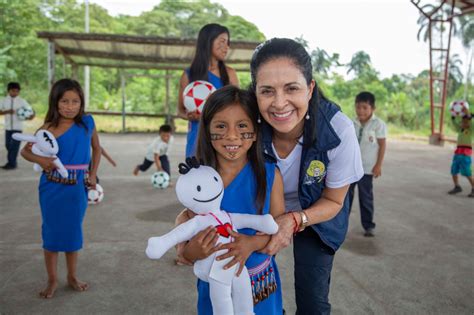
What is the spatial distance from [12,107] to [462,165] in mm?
7420

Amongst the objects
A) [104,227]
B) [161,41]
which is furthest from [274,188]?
[161,41]

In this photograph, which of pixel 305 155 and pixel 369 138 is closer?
pixel 305 155

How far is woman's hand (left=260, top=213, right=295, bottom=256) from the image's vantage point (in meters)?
1.48

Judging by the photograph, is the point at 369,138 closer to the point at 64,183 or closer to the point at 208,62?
the point at 208,62

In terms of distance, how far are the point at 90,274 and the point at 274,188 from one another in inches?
79.4

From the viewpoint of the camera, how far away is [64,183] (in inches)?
106

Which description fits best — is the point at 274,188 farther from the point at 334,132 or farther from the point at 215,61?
the point at 215,61

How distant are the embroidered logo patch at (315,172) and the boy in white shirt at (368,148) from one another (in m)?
2.67

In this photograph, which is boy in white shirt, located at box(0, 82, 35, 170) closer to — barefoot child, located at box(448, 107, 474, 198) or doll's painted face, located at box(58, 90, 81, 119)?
doll's painted face, located at box(58, 90, 81, 119)

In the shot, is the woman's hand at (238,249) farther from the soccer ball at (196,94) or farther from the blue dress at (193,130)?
the soccer ball at (196,94)

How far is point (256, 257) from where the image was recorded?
1517 millimetres

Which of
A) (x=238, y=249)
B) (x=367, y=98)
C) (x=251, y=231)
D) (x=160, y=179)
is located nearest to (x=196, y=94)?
(x=251, y=231)

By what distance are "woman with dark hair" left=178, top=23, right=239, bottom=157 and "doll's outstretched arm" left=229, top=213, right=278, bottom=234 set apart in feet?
5.21

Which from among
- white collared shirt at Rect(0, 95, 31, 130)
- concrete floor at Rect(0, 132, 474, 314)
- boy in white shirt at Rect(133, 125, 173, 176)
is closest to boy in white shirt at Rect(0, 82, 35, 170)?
white collared shirt at Rect(0, 95, 31, 130)
